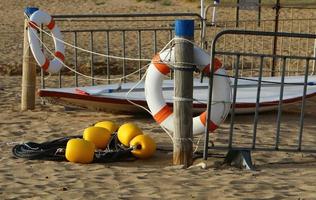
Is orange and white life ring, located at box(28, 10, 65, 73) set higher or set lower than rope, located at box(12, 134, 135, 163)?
higher

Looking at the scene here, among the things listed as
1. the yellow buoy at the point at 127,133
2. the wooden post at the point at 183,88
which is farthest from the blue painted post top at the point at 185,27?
the yellow buoy at the point at 127,133

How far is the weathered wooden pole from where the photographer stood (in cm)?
962

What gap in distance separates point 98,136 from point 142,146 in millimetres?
563

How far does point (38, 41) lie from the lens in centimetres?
942

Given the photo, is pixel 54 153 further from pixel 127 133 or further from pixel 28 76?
pixel 28 76

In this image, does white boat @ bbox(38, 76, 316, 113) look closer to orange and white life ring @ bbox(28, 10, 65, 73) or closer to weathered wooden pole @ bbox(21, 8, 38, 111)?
orange and white life ring @ bbox(28, 10, 65, 73)

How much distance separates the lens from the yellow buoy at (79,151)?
6.59 metres

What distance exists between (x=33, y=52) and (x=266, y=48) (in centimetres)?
921

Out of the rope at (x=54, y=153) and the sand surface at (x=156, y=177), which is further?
the rope at (x=54, y=153)

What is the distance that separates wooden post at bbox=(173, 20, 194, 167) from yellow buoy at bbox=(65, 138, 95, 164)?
0.87 metres

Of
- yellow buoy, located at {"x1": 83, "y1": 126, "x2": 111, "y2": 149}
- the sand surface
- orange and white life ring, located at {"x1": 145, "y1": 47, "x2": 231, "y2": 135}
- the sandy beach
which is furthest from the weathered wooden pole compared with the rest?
orange and white life ring, located at {"x1": 145, "y1": 47, "x2": 231, "y2": 135}

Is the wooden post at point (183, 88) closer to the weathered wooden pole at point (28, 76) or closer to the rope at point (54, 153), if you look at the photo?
the rope at point (54, 153)

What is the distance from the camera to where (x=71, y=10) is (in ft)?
101

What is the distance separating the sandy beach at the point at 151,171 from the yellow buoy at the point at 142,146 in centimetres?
8
